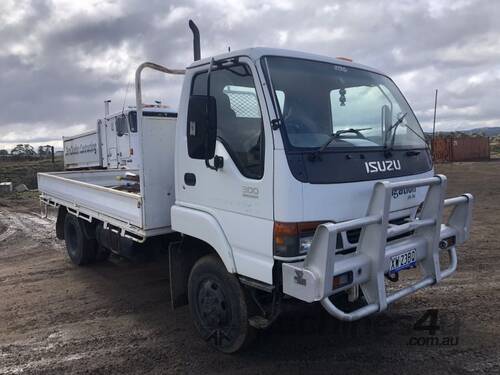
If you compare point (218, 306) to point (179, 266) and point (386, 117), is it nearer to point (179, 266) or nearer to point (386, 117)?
point (179, 266)

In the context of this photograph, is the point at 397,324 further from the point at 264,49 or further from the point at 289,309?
the point at 264,49

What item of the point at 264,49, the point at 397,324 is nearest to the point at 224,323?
the point at 397,324

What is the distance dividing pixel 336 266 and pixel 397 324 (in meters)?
1.76

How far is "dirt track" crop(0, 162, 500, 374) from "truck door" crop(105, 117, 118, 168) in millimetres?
8434

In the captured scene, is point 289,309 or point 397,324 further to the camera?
point 397,324

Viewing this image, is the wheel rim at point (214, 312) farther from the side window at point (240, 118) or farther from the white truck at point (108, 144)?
the white truck at point (108, 144)

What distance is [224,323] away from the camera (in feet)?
12.8

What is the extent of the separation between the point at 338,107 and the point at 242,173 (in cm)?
99

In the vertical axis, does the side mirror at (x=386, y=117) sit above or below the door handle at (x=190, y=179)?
above

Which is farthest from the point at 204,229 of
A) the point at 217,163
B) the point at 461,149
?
the point at 461,149

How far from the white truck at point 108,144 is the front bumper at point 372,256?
827cm

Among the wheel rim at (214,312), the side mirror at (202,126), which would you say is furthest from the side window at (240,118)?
the wheel rim at (214,312)

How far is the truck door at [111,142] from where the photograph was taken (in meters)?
14.6

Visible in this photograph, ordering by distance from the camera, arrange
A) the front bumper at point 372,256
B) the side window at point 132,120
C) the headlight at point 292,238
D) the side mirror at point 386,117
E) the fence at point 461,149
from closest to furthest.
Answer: the front bumper at point 372,256 → the headlight at point 292,238 → the side mirror at point 386,117 → the side window at point 132,120 → the fence at point 461,149
